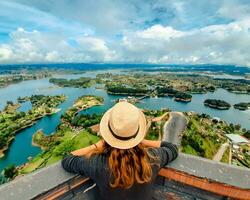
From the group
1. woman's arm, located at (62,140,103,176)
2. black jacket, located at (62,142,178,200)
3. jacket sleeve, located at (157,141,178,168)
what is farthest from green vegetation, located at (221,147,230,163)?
woman's arm, located at (62,140,103,176)

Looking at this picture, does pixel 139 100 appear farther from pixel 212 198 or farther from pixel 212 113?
pixel 212 198

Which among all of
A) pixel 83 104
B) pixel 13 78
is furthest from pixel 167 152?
pixel 13 78

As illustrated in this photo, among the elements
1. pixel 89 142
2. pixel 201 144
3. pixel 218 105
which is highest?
pixel 201 144

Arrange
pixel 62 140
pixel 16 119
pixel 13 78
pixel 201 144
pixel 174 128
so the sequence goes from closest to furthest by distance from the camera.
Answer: pixel 174 128 → pixel 201 144 → pixel 62 140 → pixel 16 119 → pixel 13 78

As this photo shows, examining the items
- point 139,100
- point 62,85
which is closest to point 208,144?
point 139,100

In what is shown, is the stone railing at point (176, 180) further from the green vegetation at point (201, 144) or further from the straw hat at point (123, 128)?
the green vegetation at point (201, 144)

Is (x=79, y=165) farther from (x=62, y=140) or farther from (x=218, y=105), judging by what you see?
(x=218, y=105)

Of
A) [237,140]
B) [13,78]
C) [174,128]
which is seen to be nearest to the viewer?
[174,128]
